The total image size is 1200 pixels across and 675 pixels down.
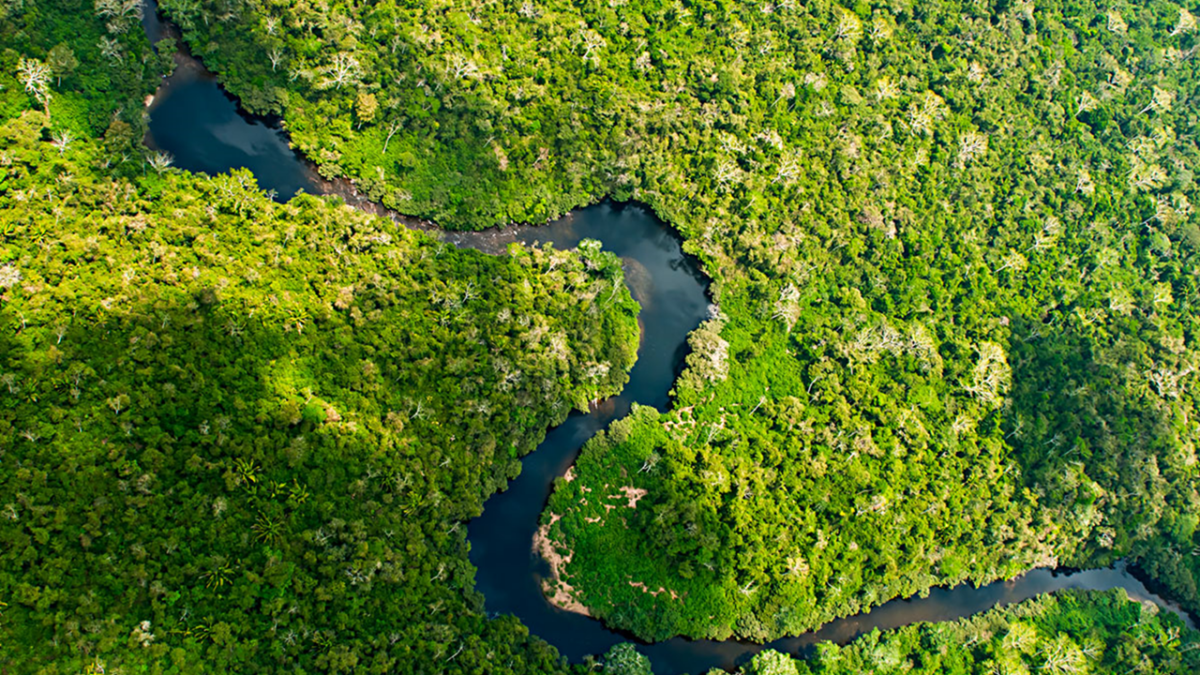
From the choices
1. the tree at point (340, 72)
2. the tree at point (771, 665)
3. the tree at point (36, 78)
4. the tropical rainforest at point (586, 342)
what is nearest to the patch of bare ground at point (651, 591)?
the tropical rainforest at point (586, 342)

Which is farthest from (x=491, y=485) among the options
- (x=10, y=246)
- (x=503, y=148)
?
(x=10, y=246)

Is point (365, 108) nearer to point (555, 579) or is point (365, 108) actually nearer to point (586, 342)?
point (586, 342)

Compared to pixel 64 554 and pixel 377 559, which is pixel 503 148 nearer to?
pixel 377 559

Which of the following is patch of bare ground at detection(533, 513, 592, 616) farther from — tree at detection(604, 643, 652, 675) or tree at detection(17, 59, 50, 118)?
tree at detection(17, 59, 50, 118)

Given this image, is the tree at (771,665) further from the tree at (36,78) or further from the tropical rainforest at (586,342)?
the tree at (36,78)

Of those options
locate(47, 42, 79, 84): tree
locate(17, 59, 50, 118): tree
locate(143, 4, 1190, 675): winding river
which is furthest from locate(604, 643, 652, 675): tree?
locate(47, 42, 79, 84): tree

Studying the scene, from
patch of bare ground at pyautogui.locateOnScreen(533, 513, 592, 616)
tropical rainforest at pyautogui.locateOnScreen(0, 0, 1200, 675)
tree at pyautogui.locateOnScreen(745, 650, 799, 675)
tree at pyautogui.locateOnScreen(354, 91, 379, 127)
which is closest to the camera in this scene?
tropical rainforest at pyautogui.locateOnScreen(0, 0, 1200, 675)
